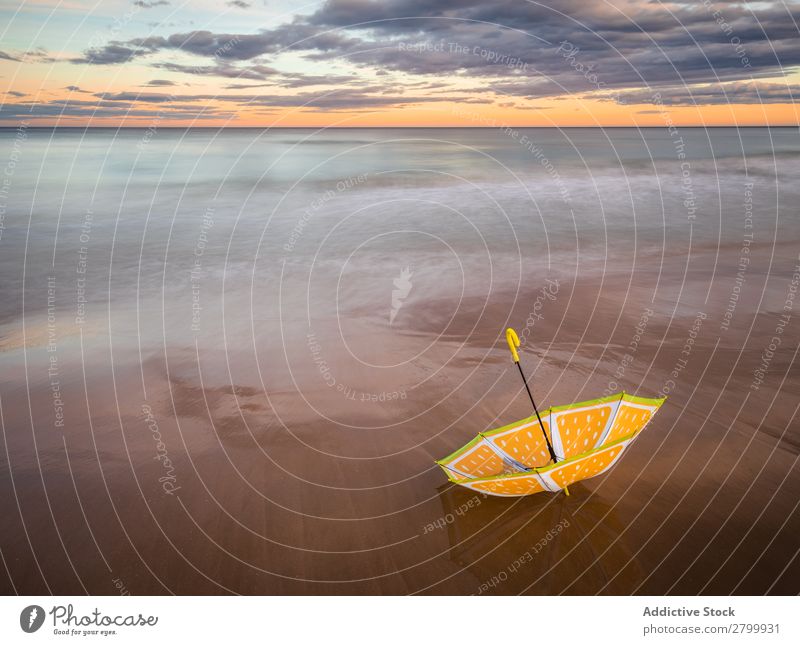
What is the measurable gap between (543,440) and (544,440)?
0.04 ft

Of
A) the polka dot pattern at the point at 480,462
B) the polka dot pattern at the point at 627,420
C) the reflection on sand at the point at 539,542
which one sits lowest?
the reflection on sand at the point at 539,542

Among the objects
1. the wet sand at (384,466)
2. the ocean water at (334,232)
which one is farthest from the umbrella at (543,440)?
the ocean water at (334,232)

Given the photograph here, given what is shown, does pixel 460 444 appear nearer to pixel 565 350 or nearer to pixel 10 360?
pixel 565 350

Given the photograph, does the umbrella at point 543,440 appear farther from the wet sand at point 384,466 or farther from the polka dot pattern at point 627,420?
the wet sand at point 384,466

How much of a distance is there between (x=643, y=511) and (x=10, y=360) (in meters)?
10.1

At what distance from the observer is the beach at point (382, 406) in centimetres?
586

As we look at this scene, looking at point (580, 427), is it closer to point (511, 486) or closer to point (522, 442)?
point (522, 442)

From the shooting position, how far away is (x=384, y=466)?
7.24 meters

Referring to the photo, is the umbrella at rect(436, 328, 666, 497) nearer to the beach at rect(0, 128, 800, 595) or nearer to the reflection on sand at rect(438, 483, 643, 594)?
the reflection on sand at rect(438, 483, 643, 594)

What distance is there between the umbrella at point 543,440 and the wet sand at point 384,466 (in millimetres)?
452

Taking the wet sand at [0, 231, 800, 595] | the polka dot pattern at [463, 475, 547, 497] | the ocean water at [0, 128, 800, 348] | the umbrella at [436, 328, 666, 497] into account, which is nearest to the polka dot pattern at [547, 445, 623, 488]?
the umbrella at [436, 328, 666, 497]

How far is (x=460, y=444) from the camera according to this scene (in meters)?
7.63

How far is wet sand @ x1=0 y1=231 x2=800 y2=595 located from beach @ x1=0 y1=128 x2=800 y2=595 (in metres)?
0.03

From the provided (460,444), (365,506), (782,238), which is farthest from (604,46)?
(365,506)
